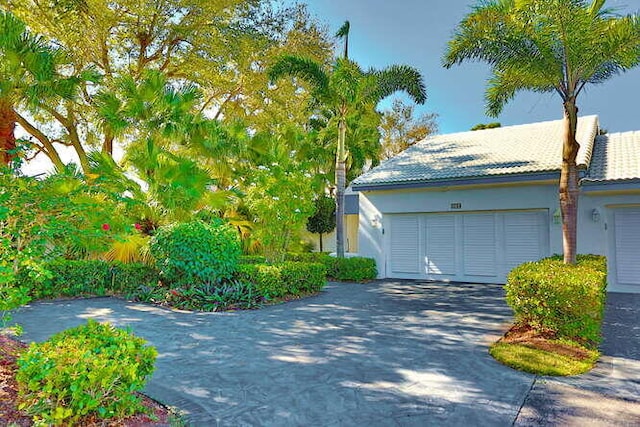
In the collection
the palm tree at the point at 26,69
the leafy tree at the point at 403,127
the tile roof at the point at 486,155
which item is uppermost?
the leafy tree at the point at 403,127

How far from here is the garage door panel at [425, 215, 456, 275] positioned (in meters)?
13.9

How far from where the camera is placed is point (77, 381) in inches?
116

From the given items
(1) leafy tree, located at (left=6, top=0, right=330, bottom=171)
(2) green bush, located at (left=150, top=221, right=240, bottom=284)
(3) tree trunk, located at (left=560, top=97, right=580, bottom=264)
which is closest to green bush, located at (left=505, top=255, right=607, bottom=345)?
(3) tree trunk, located at (left=560, top=97, right=580, bottom=264)

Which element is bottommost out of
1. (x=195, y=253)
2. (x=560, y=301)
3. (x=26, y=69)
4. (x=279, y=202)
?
(x=560, y=301)

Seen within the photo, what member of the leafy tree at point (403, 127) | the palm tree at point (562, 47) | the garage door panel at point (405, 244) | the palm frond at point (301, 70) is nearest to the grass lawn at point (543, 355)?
the palm tree at point (562, 47)

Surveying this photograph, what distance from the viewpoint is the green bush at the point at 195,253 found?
30.8 ft

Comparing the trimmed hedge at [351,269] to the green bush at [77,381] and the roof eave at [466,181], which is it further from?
the green bush at [77,381]

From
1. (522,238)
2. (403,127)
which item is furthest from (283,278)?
(403,127)

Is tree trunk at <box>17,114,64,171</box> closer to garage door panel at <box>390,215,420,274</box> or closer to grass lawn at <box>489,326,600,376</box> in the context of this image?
garage door panel at <box>390,215,420,274</box>

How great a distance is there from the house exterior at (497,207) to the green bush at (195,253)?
6.71m

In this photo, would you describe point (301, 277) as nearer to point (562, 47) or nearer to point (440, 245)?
point (440, 245)

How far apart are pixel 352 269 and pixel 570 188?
7.84m

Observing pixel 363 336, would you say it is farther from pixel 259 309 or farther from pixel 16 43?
pixel 16 43

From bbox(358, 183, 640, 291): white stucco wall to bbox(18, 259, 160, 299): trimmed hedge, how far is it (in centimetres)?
794
